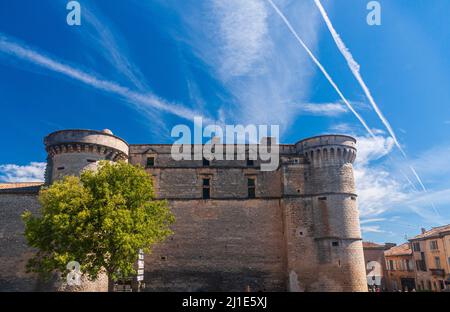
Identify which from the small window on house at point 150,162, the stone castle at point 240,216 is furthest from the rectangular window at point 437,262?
the small window on house at point 150,162

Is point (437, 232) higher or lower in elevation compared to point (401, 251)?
higher

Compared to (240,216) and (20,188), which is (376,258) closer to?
(240,216)

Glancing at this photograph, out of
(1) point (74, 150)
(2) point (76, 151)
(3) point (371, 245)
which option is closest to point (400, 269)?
(3) point (371, 245)

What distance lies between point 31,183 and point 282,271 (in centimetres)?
2072

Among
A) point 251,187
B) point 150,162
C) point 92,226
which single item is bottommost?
point 92,226

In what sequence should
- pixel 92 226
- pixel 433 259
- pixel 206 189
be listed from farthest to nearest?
pixel 433 259, pixel 206 189, pixel 92 226

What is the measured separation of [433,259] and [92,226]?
33.2 metres

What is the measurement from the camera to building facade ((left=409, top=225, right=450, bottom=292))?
32.5m

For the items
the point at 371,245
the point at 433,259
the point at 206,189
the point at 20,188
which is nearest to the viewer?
the point at 20,188

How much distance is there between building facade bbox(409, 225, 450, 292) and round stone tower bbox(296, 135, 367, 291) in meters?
12.4

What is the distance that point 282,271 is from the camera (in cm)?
2666

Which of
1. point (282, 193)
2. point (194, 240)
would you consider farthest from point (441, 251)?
point (194, 240)

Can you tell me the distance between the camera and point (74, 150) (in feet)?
82.2

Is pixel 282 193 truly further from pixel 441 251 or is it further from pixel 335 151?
pixel 441 251
